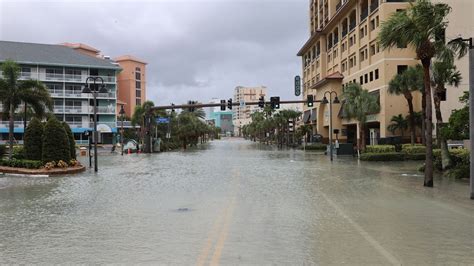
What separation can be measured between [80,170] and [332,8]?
60.2m

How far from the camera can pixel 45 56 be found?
3563 inches

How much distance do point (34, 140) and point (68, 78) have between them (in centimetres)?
6728

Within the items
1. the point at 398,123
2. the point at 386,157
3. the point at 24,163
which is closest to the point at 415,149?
the point at 386,157

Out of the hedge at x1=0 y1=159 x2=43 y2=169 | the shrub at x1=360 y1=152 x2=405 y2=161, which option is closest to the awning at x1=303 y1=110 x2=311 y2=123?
the shrub at x1=360 y1=152 x2=405 y2=161

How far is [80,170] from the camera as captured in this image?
27047 millimetres

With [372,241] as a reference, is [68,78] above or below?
above

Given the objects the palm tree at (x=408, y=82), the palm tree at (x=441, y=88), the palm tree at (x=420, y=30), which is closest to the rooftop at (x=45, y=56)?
the palm tree at (x=408, y=82)

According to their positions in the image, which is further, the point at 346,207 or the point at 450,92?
the point at 450,92

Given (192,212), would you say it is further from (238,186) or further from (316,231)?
(238,186)

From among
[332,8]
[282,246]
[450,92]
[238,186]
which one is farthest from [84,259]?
[332,8]

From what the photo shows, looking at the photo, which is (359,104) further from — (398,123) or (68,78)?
(68,78)

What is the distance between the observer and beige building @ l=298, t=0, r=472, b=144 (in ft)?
167

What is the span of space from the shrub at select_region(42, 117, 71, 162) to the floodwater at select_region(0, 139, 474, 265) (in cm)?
793

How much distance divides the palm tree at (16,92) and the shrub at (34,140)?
194 inches
